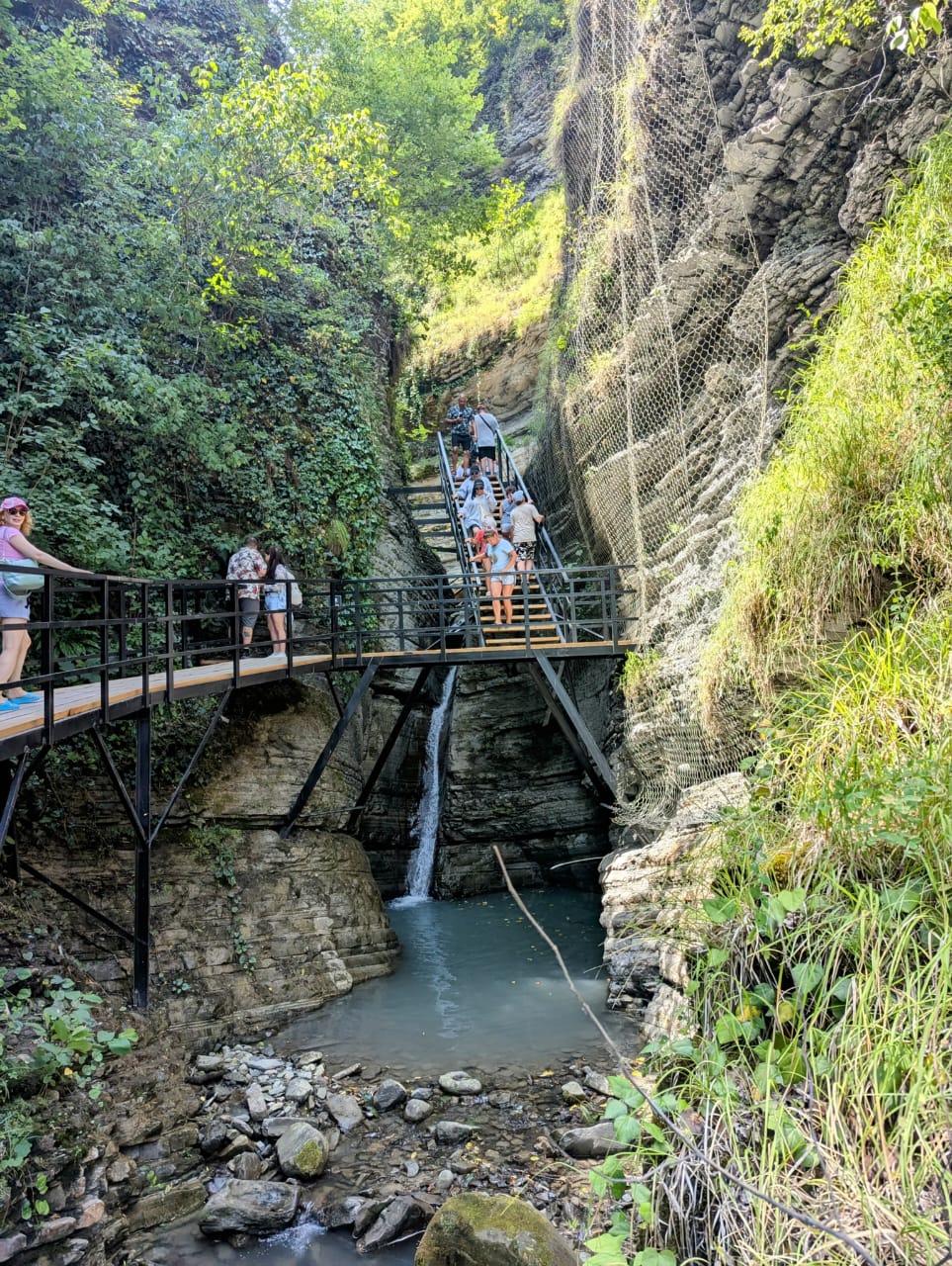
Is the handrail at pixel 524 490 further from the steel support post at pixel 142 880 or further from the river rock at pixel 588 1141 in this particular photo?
the river rock at pixel 588 1141

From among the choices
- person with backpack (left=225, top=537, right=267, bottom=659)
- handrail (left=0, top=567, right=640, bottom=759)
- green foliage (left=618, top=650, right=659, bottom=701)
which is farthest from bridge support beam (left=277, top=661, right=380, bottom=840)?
green foliage (left=618, top=650, right=659, bottom=701)

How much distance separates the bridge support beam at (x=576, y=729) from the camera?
8.86 metres

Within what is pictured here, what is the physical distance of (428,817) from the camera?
452 inches

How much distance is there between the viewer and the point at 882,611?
13.7 ft

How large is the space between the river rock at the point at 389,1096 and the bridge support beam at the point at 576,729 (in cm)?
427

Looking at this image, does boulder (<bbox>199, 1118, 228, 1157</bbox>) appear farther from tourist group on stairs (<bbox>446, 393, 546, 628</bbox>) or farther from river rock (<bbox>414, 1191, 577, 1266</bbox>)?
tourist group on stairs (<bbox>446, 393, 546, 628</bbox>)

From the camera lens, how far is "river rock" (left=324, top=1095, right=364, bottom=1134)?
4.92 m

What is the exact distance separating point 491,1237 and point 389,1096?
85.6 inches

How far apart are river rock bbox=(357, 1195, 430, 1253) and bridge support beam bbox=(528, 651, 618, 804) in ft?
17.1

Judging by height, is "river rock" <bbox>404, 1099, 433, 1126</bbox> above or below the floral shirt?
below

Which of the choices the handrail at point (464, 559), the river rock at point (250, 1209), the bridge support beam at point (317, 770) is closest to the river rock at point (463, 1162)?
the river rock at point (250, 1209)

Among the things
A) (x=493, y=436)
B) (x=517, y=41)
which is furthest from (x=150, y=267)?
(x=517, y=41)

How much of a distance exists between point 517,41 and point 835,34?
22.3 m

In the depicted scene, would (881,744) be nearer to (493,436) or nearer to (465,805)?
(465,805)
